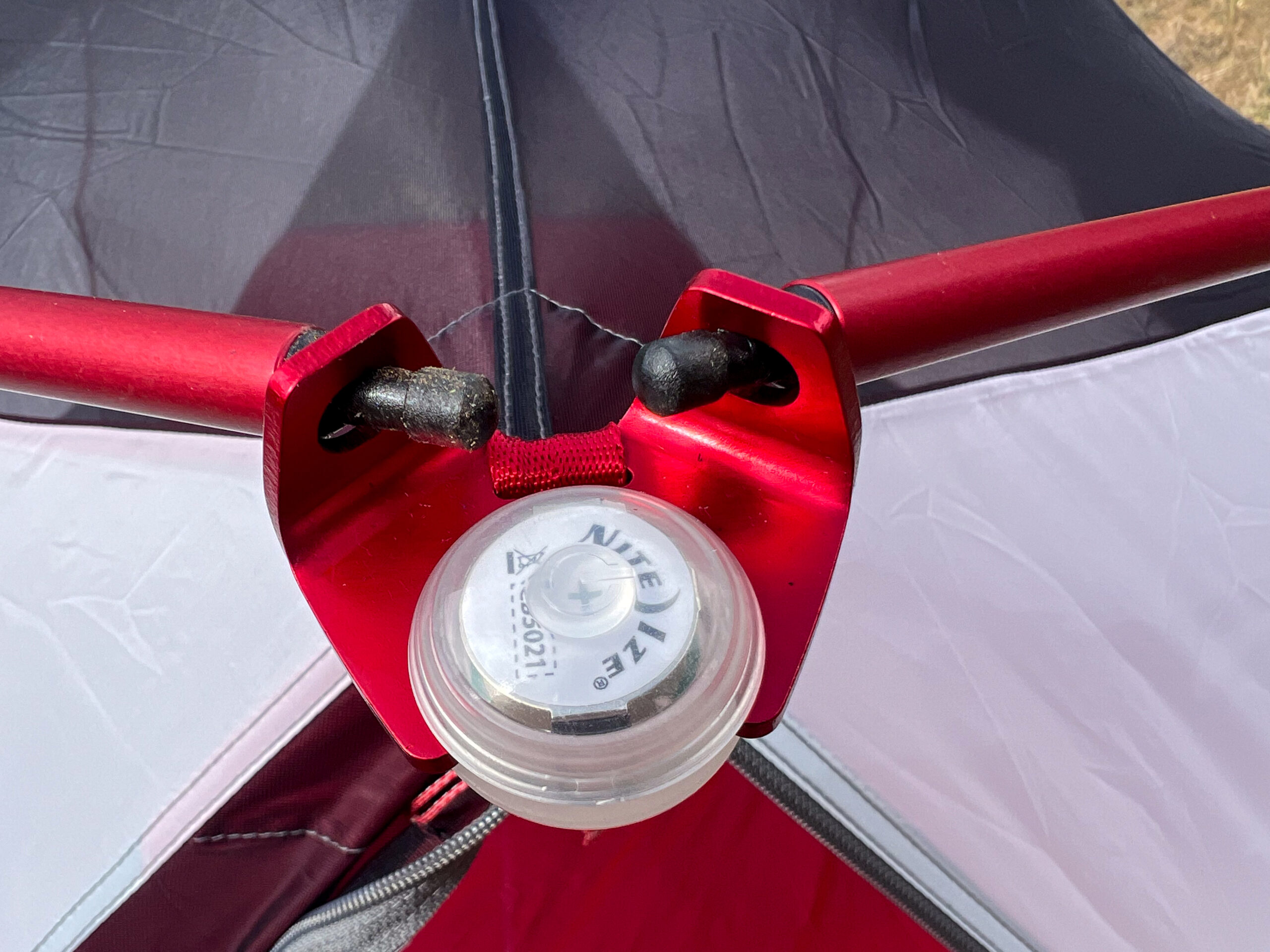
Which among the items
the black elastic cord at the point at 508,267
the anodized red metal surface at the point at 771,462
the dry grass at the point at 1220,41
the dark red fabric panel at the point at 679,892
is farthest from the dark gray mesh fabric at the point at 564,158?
the dry grass at the point at 1220,41

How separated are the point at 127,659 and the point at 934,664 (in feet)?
1.45

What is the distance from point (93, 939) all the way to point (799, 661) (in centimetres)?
36

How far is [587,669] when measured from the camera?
273 mm

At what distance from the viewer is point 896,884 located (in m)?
0.46

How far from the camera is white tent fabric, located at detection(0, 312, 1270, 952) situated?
1.54 ft

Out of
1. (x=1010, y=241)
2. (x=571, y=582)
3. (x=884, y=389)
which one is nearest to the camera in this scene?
(x=571, y=582)

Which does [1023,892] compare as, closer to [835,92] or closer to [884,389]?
[884,389]

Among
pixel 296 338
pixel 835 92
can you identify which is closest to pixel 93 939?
pixel 296 338

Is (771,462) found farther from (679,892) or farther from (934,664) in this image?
(679,892)

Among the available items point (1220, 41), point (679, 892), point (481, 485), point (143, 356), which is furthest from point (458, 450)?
point (1220, 41)

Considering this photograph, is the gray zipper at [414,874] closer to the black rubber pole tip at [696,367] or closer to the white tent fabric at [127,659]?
the white tent fabric at [127,659]

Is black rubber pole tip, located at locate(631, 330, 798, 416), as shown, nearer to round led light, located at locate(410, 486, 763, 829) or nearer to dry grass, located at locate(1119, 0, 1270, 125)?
round led light, located at locate(410, 486, 763, 829)

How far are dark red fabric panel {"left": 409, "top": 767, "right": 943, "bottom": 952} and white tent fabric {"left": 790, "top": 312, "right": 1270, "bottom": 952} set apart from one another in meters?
0.13

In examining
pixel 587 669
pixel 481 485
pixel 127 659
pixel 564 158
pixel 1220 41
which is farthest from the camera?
pixel 1220 41
